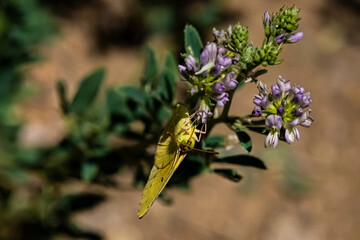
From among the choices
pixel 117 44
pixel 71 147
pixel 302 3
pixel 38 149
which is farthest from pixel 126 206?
pixel 302 3

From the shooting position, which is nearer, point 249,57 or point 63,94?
point 249,57

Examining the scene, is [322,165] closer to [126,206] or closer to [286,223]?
[286,223]

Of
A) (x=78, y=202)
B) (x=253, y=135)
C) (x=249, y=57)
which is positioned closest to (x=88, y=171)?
(x=78, y=202)

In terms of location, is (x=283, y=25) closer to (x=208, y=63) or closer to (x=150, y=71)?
(x=208, y=63)

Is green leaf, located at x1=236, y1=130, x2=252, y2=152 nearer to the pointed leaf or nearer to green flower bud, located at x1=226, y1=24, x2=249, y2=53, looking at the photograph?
the pointed leaf

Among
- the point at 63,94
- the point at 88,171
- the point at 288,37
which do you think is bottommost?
the point at 88,171

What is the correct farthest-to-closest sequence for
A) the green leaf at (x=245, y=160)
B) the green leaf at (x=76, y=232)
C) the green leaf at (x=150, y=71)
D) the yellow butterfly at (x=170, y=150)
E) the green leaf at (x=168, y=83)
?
the green leaf at (x=76, y=232) < the green leaf at (x=150, y=71) < the green leaf at (x=168, y=83) < the green leaf at (x=245, y=160) < the yellow butterfly at (x=170, y=150)

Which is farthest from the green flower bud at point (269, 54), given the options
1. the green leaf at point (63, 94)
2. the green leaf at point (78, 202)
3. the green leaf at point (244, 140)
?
the green leaf at point (78, 202)

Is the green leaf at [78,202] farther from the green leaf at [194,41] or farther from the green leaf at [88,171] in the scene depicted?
the green leaf at [194,41]
